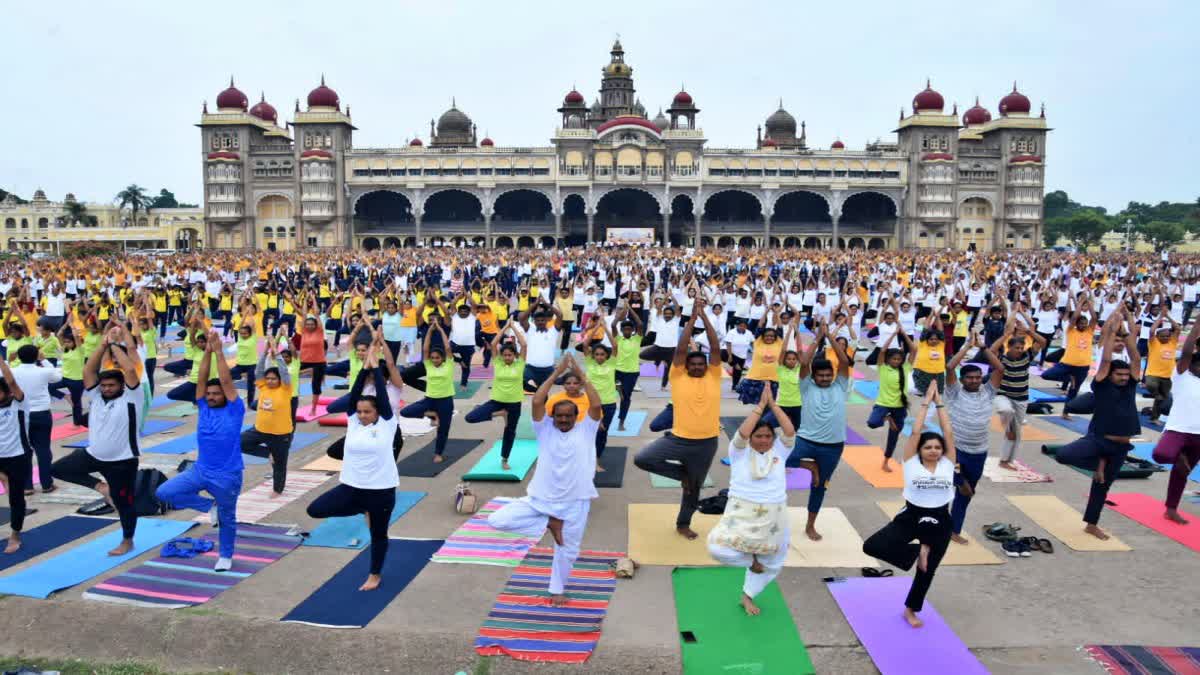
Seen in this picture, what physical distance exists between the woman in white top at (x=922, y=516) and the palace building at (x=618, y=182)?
56627 millimetres

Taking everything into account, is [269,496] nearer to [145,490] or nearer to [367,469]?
[145,490]

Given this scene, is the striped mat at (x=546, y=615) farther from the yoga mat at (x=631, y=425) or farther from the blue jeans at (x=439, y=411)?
the yoga mat at (x=631, y=425)

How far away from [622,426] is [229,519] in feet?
17.7

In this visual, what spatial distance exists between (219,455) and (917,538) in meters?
4.75

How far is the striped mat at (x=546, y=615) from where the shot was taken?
15.9 feet

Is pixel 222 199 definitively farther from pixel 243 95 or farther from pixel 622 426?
pixel 622 426

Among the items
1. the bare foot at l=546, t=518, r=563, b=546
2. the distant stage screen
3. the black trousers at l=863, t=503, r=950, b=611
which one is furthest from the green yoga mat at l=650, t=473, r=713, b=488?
the distant stage screen

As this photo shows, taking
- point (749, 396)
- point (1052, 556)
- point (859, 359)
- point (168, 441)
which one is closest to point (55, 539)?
point (168, 441)

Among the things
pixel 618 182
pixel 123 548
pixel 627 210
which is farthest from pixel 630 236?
pixel 123 548

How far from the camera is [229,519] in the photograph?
5898mm

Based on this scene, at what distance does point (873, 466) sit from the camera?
8781 mm

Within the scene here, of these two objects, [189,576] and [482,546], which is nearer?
[189,576]

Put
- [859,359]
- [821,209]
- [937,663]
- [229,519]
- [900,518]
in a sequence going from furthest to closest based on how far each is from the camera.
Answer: [821,209] → [859,359] → [229,519] → [900,518] → [937,663]

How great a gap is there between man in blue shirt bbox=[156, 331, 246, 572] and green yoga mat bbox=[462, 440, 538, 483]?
269 cm
